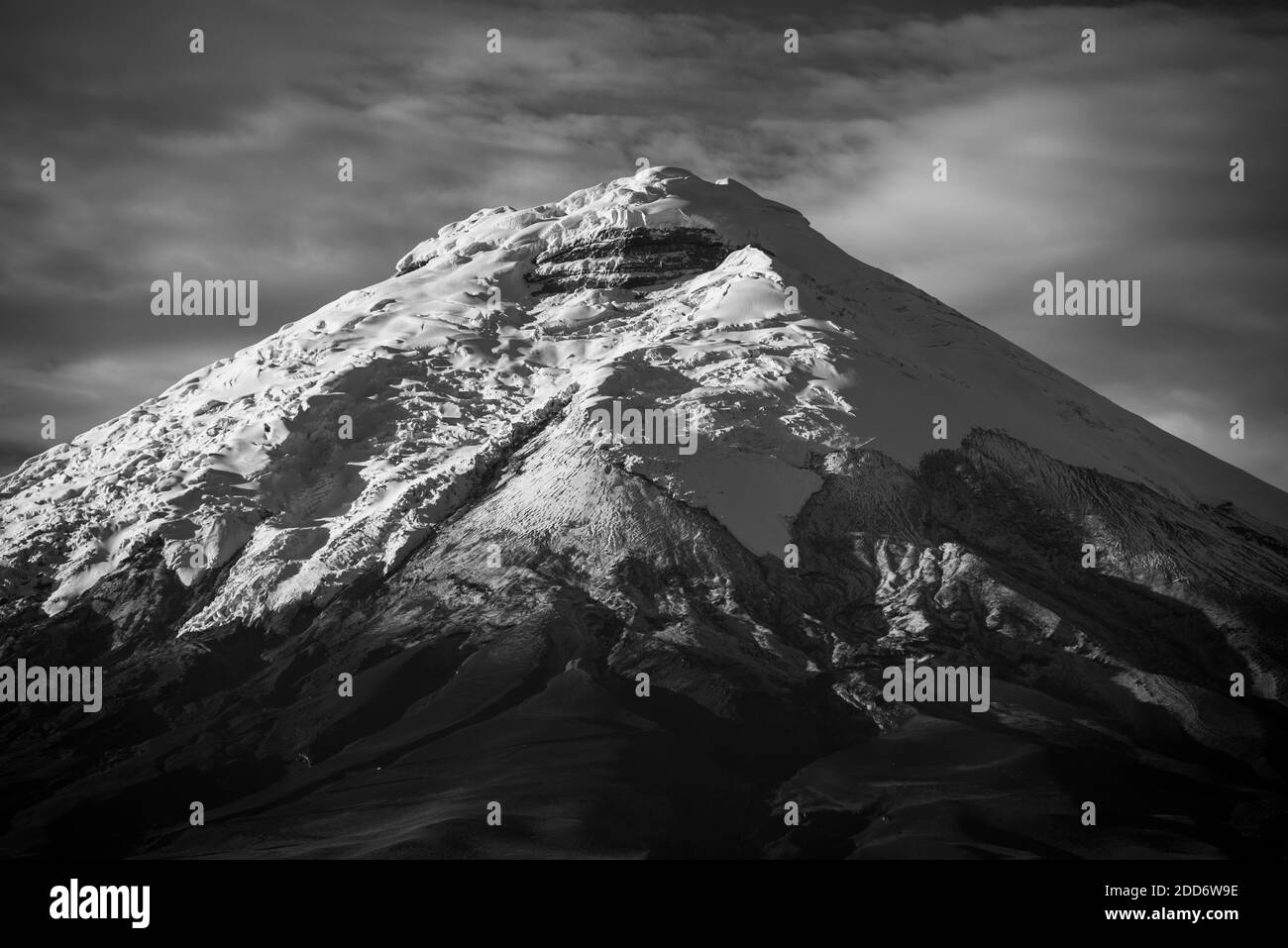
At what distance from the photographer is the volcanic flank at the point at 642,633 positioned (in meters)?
144

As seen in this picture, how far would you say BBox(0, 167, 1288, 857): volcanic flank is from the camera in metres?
→ 144

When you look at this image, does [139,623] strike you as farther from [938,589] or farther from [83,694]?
[938,589]

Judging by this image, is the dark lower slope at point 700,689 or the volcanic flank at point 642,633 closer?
the dark lower slope at point 700,689

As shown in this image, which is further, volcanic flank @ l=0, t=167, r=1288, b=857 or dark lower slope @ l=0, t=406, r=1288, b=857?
volcanic flank @ l=0, t=167, r=1288, b=857

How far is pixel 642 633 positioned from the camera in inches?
6491

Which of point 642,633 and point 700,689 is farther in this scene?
point 642,633

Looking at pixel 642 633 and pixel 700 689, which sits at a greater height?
pixel 642 633

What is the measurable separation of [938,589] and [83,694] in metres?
85.6

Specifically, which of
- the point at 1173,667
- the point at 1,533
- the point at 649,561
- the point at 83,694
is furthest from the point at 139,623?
the point at 1173,667
